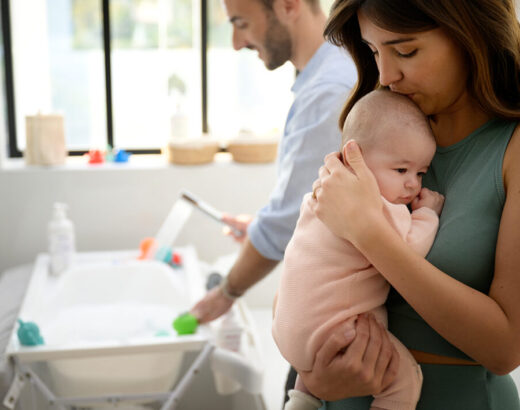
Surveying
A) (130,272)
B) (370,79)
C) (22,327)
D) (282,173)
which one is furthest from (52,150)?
(370,79)

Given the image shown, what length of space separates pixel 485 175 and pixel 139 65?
4373mm

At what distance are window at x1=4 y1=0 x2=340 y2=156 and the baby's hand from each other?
7.16ft

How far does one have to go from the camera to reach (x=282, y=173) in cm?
155

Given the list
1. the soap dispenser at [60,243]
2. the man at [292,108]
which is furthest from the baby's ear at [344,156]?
Answer: the soap dispenser at [60,243]

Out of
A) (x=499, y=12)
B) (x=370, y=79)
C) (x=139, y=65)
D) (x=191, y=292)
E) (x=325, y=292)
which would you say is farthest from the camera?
(x=139, y=65)

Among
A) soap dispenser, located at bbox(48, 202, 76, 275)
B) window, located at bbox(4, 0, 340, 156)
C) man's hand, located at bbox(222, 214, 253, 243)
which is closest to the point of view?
man's hand, located at bbox(222, 214, 253, 243)

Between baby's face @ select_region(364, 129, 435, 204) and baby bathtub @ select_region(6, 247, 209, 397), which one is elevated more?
baby's face @ select_region(364, 129, 435, 204)

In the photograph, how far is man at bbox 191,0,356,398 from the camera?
147 cm

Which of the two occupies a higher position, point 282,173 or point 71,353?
point 282,173

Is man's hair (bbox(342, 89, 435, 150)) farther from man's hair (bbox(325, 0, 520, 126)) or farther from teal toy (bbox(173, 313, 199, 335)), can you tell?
teal toy (bbox(173, 313, 199, 335))

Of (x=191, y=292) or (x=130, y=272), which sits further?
(x=130, y=272)

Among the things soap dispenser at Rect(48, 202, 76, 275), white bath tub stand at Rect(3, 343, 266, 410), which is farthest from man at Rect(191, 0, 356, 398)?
soap dispenser at Rect(48, 202, 76, 275)

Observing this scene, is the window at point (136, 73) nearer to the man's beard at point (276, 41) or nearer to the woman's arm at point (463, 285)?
the man's beard at point (276, 41)

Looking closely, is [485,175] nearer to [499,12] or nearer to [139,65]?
[499,12]
